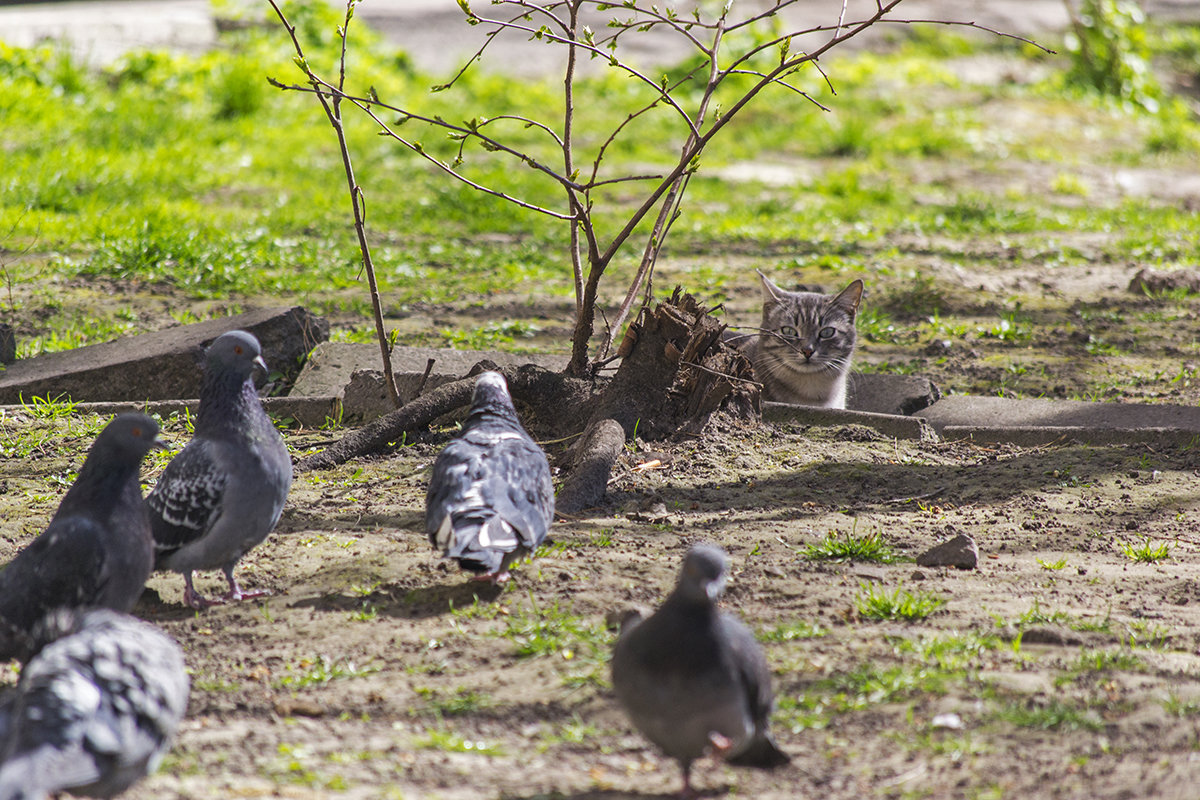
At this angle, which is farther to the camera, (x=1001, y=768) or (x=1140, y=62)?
(x=1140, y=62)

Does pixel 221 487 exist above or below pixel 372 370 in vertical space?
below

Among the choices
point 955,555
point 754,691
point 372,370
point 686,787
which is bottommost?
point 686,787

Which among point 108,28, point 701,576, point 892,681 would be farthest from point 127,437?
point 108,28

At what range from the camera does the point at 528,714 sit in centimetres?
314

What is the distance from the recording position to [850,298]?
6.59 metres

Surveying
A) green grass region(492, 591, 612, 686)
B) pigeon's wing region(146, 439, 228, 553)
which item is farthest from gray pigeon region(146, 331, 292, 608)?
green grass region(492, 591, 612, 686)

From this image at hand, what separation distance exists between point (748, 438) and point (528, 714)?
277cm

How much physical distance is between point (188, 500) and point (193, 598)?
1.15 ft

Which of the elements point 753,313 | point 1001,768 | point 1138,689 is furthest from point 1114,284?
point 1001,768

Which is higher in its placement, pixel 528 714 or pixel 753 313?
pixel 753 313

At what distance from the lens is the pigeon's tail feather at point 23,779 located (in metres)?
2.24

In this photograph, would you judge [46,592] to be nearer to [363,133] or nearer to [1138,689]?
[1138,689]

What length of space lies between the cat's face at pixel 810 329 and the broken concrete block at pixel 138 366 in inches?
105

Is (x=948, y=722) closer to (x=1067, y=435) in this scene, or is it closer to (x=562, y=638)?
(x=562, y=638)
